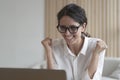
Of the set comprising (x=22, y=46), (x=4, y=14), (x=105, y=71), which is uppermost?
(x=4, y=14)

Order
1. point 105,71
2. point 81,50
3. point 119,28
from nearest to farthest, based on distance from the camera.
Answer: point 81,50, point 105,71, point 119,28

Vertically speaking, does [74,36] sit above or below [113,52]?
above

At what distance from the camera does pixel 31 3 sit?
13.7 ft

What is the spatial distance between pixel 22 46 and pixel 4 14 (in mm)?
667

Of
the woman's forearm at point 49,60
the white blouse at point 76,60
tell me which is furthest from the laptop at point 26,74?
the woman's forearm at point 49,60

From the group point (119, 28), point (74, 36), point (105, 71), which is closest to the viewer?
point (74, 36)

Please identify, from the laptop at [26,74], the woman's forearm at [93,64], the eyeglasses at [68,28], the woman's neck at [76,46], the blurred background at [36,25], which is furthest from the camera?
the blurred background at [36,25]

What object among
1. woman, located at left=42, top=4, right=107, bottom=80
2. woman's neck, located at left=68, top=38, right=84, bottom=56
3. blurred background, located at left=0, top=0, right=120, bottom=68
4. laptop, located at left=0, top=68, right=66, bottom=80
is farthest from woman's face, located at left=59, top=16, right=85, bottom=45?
blurred background, located at left=0, top=0, right=120, bottom=68

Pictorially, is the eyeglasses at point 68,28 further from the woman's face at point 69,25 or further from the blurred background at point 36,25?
the blurred background at point 36,25

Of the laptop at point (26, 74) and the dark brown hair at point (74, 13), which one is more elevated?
the dark brown hair at point (74, 13)

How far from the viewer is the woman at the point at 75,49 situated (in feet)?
4.86

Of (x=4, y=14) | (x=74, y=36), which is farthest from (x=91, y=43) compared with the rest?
(x=4, y=14)

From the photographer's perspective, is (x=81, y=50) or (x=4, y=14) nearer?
(x=81, y=50)

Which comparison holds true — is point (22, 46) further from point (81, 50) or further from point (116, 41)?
point (81, 50)
